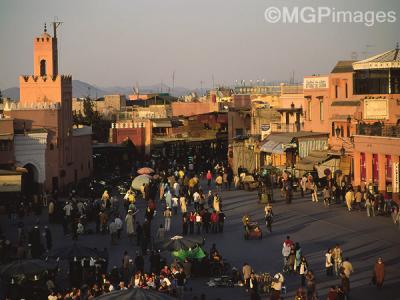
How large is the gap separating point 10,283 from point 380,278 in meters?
8.17

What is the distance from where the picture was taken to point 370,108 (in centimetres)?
3606

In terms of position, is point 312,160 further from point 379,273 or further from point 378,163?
point 379,273

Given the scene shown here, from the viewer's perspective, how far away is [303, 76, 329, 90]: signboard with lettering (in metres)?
44.0

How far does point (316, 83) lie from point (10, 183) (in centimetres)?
1842

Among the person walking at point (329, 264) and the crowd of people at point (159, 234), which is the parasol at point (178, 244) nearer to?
the crowd of people at point (159, 234)

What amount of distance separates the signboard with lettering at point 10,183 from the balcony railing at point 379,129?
13.7 meters

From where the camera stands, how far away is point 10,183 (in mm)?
32875

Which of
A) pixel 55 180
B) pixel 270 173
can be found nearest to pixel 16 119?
pixel 55 180

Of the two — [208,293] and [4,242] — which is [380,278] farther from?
[4,242]

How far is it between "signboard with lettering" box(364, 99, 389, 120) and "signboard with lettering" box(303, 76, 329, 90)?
778cm

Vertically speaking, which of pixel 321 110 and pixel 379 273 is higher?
pixel 321 110

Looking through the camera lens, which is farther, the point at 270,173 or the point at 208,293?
the point at 270,173

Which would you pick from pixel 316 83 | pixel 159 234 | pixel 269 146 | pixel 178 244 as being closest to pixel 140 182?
pixel 269 146

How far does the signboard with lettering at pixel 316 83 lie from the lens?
144 ft
